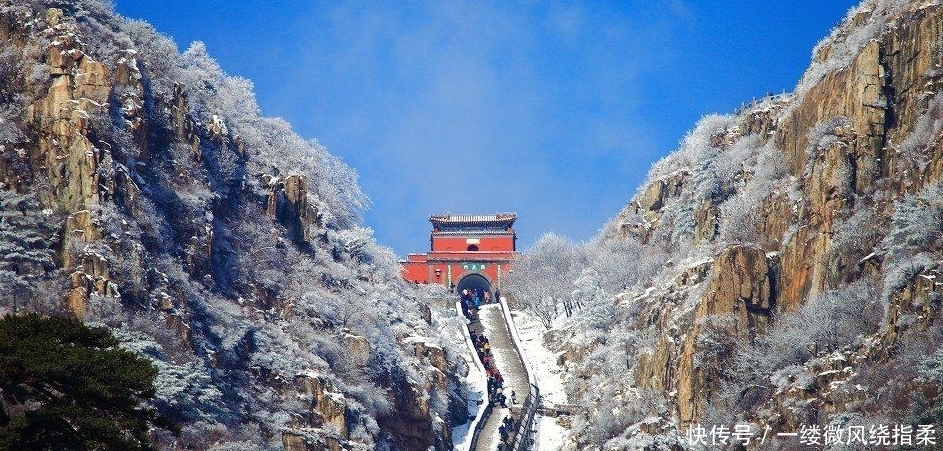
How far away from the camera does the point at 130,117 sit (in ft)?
155

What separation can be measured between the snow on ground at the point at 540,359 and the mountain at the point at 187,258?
6.58m

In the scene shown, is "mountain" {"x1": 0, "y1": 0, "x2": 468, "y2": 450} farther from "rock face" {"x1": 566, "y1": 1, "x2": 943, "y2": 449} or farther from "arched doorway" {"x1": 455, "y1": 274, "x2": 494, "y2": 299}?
"arched doorway" {"x1": 455, "y1": 274, "x2": 494, "y2": 299}

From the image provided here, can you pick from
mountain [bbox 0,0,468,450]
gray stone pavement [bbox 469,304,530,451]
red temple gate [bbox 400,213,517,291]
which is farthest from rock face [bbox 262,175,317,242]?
red temple gate [bbox 400,213,517,291]

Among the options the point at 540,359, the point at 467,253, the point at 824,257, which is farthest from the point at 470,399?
the point at 467,253

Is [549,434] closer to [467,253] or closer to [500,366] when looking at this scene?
[500,366]

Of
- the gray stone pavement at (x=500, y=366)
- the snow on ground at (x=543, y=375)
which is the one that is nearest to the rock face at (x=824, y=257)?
the snow on ground at (x=543, y=375)

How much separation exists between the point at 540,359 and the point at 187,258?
34.3m

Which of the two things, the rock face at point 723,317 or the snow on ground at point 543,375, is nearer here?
the rock face at point 723,317

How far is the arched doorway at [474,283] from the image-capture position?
4008 inches

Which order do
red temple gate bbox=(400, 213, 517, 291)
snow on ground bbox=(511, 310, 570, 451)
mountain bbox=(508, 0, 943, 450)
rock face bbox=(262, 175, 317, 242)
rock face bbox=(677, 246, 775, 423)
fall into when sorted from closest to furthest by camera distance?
mountain bbox=(508, 0, 943, 450) < rock face bbox=(677, 246, 775, 423) < snow on ground bbox=(511, 310, 570, 451) < rock face bbox=(262, 175, 317, 242) < red temple gate bbox=(400, 213, 517, 291)

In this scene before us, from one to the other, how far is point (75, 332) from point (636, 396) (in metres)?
36.4

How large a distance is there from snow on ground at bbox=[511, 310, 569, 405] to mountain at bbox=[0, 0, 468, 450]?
658 centimetres

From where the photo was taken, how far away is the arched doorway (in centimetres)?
10181

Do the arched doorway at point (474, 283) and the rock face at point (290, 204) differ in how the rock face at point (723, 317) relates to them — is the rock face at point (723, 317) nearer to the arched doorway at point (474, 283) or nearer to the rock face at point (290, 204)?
the rock face at point (290, 204)
